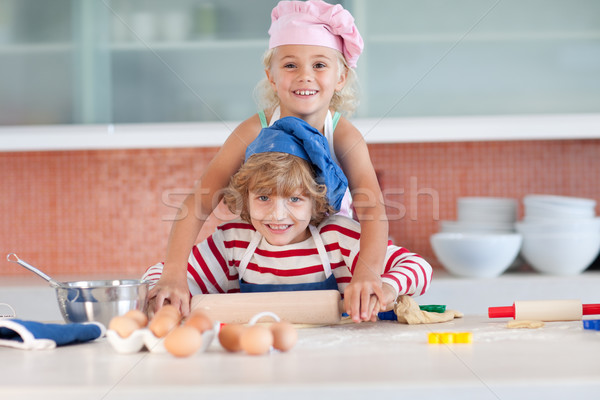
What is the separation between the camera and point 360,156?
4.67ft

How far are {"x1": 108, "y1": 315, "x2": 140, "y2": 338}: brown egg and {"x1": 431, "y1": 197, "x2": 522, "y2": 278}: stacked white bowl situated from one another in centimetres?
142

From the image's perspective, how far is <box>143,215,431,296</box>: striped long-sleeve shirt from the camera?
1287 millimetres

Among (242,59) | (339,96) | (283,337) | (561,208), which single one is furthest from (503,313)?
(242,59)

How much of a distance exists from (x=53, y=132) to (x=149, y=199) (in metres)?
0.44

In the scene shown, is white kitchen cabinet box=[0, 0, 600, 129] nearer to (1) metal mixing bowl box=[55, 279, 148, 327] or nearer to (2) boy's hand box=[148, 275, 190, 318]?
(2) boy's hand box=[148, 275, 190, 318]

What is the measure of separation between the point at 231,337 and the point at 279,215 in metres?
0.47

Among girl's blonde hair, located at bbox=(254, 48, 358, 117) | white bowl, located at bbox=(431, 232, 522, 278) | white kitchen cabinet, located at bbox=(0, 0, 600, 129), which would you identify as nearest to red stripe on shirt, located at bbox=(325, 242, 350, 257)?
girl's blonde hair, located at bbox=(254, 48, 358, 117)

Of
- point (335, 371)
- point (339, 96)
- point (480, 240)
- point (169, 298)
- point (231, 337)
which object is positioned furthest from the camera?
point (480, 240)

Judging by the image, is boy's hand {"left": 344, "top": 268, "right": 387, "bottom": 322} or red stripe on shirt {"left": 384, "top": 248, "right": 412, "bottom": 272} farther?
red stripe on shirt {"left": 384, "top": 248, "right": 412, "bottom": 272}

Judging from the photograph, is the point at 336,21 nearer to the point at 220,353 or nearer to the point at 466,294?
the point at 220,353

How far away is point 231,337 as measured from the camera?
77 centimetres

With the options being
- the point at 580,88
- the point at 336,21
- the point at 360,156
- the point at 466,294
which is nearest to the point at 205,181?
the point at 360,156

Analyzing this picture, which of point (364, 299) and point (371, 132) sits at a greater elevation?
point (371, 132)

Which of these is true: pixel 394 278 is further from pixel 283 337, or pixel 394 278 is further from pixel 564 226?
pixel 564 226
